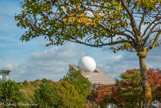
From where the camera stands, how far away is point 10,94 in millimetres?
13844

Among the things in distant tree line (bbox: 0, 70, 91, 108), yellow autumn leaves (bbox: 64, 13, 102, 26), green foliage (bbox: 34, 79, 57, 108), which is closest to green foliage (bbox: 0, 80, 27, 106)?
distant tree line (bbox: 0, 70, 91, 108)

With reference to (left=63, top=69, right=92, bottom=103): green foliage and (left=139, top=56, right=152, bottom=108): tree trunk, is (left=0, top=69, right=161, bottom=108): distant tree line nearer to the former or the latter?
(left=63, top=69, right=92, bottom=103): green foliage

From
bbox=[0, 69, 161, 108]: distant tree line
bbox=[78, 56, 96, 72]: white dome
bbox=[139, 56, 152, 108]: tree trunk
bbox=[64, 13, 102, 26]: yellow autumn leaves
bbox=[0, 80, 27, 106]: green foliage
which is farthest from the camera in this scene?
bbox=[78, 56, 96, 72]: white dome

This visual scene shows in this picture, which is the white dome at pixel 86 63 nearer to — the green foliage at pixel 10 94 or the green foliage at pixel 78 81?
the green foliage at pixel 78 81

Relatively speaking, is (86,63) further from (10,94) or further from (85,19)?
(85,19)

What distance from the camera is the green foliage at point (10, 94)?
1380cm

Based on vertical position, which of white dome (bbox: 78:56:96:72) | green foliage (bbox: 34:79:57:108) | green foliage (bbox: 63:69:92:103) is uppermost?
white dome (bbox: 78:56:96:72)

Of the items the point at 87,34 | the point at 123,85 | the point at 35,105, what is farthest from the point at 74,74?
the point at 87,34

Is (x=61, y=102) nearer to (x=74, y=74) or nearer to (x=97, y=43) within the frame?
(x=97, y=43)

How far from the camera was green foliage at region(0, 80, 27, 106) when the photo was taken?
45.3 feet

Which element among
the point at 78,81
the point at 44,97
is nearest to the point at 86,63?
the point at 78,81

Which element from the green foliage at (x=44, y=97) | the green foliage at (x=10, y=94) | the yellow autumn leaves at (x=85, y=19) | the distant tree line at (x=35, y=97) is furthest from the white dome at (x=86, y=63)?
the yellow autumn leaves at (x=85, y=19)

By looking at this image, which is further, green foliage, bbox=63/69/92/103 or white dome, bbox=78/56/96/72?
white dome, bbox=78/56/96/72

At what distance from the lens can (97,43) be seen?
444 inches
